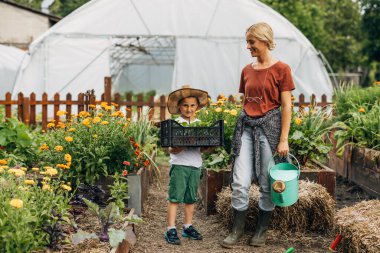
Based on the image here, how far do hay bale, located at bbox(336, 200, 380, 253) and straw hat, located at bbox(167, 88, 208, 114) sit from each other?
1464mm

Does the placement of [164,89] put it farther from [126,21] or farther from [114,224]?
[114,224]

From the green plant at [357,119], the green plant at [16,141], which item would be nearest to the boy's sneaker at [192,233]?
the green plant at [16,141]

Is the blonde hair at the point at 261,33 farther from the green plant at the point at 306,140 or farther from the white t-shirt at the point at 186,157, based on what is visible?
the green plant at the point at 306,140

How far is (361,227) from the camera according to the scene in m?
4.09

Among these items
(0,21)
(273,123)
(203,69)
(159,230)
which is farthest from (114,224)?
(0,21)

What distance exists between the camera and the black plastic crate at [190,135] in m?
4.72

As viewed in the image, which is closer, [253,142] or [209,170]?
[253,142]

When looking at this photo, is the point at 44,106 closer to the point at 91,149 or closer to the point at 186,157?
the point at 91,149

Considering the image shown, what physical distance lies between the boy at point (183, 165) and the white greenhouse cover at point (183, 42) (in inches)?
357

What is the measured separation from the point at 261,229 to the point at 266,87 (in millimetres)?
1190

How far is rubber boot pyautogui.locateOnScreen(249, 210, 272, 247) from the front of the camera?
4.85 meters

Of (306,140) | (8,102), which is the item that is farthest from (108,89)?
(306,140)

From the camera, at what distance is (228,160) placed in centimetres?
614

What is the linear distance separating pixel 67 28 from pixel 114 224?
32.8ft
